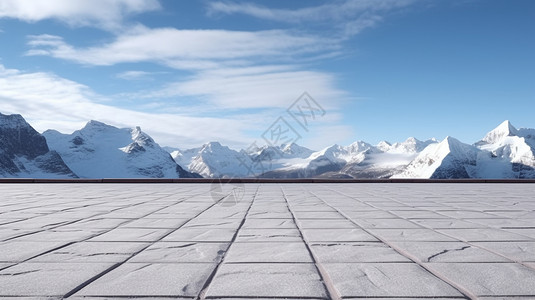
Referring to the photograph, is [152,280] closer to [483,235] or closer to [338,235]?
[338,235]

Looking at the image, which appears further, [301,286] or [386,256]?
[386,256]

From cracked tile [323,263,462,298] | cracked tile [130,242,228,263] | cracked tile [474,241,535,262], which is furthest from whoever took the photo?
cracked tile [474,241,535,262]

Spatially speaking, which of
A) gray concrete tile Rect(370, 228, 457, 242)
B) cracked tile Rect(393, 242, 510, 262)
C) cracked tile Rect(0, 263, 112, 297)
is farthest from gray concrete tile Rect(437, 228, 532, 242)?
cracked tile Rect(0, 263, 112, 297)

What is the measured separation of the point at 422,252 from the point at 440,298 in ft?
4.08

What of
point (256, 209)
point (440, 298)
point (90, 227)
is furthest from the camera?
point (256, 209)

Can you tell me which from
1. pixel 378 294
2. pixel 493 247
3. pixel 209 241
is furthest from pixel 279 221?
pixel 378 294

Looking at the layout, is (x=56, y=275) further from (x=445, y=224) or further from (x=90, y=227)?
(x=445, y=224)

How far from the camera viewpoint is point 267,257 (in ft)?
11.9

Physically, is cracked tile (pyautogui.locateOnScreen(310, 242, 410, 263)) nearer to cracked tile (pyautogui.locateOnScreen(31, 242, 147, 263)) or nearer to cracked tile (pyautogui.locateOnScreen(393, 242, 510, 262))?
cracked tile (pyautogui.locateOnScreen(393, 242, 510, 262))

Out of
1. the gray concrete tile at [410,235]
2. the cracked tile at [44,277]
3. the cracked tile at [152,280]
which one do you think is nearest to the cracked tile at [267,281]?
the cracked tile at [152,280]

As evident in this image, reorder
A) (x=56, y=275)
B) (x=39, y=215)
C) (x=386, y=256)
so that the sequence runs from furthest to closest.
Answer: (x=39, y=215)
(x=386, y=256)
(x=56, y=275)

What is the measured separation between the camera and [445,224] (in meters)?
5.56

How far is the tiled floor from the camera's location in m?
2.75

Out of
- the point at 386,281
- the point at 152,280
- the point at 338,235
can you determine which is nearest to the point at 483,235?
the point at 338,235
